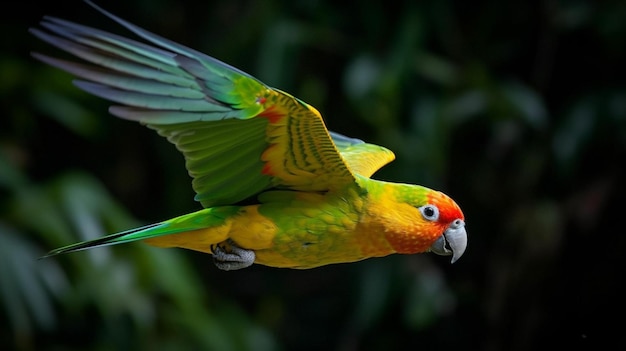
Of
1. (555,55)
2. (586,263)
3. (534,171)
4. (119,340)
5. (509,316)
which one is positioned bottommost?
(119,340)

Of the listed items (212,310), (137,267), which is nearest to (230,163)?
(137,267)

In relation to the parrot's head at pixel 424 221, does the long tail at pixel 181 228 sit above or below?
below

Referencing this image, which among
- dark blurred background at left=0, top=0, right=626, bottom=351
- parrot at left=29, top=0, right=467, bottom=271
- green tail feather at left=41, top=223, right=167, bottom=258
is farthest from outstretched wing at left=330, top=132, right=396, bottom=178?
dark blurred background at left=0, top=0, right=626, bottom=351

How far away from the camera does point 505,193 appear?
3158mm

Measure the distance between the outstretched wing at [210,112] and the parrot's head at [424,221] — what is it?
0.10 metres

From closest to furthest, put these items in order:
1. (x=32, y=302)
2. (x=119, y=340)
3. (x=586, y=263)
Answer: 1. (x=32, y=302)
2. (x=119, y=340)
3. (x=586, y=263)

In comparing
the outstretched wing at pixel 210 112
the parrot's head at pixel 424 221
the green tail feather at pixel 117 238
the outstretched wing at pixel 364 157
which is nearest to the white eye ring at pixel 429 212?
the parrot's head at pixel 424 221

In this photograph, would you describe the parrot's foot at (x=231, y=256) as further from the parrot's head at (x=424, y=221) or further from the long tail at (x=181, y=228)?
the parrot's head at (x=424, y=221)

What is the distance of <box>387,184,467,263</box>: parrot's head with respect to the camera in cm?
134

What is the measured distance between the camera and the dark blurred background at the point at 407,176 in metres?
2.82

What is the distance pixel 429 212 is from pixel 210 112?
14.6 inches

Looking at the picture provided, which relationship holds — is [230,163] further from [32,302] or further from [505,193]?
[505,193]

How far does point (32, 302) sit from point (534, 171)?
164 centimetres

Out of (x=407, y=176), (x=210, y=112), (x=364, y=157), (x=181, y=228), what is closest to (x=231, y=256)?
(x=181, y=228)
